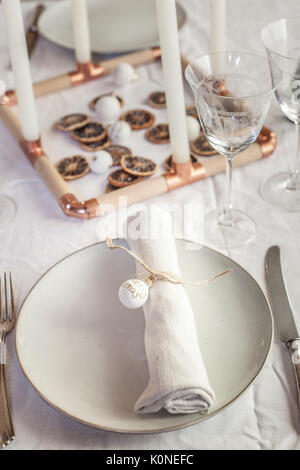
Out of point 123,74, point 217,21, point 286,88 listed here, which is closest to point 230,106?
point 286,88

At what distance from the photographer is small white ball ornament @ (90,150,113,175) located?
0.85 meters

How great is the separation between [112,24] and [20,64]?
42 cm

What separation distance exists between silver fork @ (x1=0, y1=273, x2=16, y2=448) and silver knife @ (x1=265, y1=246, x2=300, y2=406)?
0.87 ft

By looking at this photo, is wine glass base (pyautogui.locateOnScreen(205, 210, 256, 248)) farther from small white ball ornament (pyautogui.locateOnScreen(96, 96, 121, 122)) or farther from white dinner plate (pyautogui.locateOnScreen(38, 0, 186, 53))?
white dinner plate (pyautogui.locateOnScreen(38, 0, 186, 53))

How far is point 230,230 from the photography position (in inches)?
29.6

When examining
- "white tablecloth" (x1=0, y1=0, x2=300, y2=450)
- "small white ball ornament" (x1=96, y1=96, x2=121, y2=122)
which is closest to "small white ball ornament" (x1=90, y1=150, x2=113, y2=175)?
"white tablecloth" (x1=0, y1=0, x2=300, y2=450)

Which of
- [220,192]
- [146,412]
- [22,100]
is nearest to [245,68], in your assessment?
[220,192]

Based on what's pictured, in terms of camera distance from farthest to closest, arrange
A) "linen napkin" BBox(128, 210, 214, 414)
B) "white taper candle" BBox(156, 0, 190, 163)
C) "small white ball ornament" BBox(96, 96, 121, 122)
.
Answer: "small white ball ornament" BBox(96, 96, 121, 122)
"white taper candle" BBox(156, 0, 190, 163)
"linen napkin" BBox(128, 210, 214, 414)

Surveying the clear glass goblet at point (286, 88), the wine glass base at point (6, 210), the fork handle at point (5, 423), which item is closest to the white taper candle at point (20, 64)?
the wine glass base at point (6, 210)

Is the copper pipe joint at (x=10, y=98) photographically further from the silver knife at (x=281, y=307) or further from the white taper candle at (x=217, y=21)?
the silver knife at (x=281, y=307)

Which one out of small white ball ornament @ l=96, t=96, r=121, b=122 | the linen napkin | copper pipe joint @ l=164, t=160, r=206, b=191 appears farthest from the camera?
small white ball ornament @ l=96, t=96, r=121, b=122

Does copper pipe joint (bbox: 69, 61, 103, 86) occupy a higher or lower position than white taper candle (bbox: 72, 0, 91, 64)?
lower

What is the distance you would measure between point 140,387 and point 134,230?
0.18m

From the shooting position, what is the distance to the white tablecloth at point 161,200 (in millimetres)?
525
